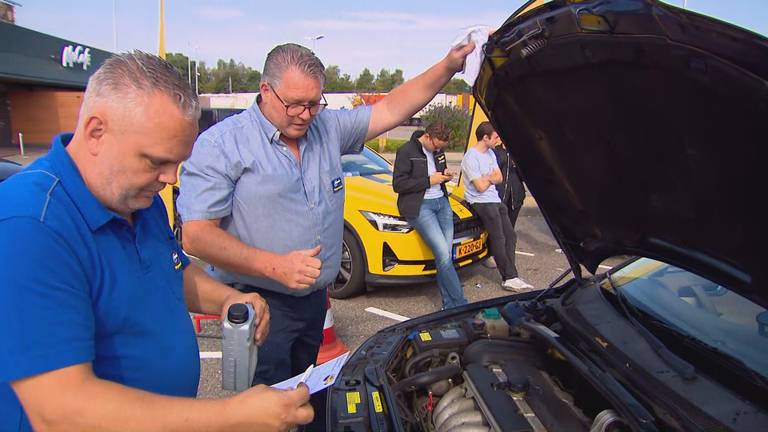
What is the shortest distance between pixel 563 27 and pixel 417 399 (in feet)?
4.91

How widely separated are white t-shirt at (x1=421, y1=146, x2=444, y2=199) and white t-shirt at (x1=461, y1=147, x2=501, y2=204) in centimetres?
66

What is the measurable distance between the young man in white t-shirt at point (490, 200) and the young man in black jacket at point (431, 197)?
57 centimetres

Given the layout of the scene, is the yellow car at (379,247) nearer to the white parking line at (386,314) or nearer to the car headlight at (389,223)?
the car headlight at (389,223)

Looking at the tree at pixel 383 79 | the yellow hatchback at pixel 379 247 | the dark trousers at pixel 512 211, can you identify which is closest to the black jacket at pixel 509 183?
the dark trousers at pixel 512 211

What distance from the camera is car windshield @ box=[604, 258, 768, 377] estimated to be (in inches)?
68.6

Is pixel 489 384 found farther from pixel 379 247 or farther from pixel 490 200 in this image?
pixel 490 200

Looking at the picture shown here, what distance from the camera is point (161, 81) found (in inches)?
49.1

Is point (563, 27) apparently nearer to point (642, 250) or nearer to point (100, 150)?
point (642, 250)

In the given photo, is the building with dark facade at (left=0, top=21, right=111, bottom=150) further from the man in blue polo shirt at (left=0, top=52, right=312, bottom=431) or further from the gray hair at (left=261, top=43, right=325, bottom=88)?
the man in blue polo shirt at (left=0, top=52, right=312, bottom=431)

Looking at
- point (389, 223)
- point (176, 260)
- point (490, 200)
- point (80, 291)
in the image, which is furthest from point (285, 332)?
point (490, 200)

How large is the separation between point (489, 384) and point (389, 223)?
3.03m

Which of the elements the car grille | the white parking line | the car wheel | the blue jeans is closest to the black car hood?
the blue jeans

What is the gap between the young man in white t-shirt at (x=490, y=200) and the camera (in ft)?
17.6

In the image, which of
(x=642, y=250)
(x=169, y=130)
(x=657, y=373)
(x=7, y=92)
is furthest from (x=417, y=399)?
(x=7, y=92)
